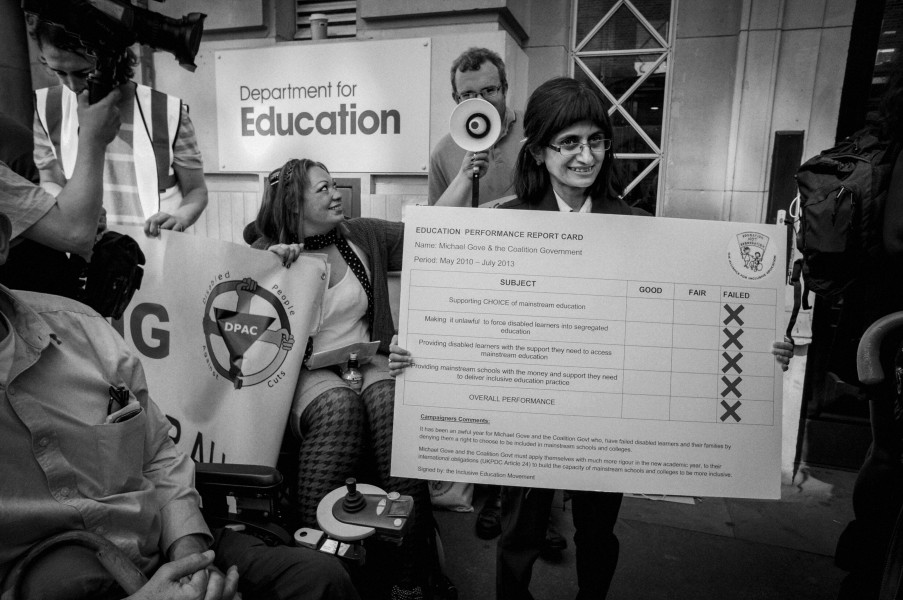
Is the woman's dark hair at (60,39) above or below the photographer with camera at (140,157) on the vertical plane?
above

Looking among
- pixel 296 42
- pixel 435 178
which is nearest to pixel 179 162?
pixel 435 178

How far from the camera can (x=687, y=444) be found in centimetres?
162

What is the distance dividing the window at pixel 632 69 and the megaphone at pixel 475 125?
222 cm

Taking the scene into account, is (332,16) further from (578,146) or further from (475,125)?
(578,146)

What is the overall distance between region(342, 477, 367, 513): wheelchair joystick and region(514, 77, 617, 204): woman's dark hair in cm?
111

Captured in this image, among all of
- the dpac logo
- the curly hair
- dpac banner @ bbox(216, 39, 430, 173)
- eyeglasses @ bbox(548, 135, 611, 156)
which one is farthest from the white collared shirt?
dpac banner @ bbox(216, 39, 430, 173)

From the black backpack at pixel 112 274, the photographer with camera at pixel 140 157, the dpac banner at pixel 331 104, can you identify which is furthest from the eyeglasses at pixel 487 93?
the black backpack at pixel 112 274

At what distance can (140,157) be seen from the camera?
257 cm

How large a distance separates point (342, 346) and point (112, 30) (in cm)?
143

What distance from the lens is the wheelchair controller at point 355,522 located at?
1537 millimetres

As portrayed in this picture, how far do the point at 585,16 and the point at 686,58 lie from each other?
81 centimetres

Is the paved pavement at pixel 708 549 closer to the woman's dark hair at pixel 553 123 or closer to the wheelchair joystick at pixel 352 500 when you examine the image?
the wheelchair joystick at pixel 352 500

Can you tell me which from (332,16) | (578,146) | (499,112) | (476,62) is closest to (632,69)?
(476,62)

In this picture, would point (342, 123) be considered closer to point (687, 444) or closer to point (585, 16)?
point (585, 16)
